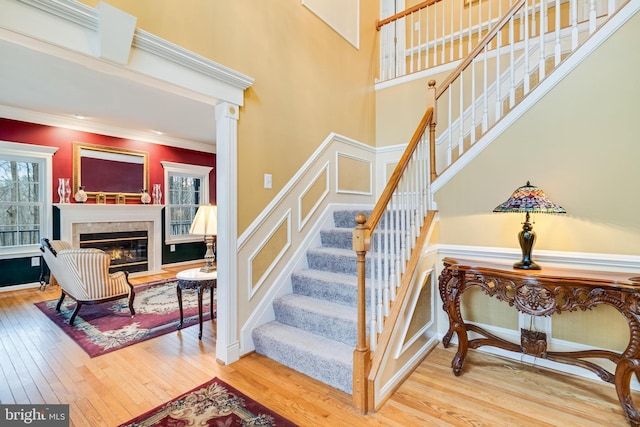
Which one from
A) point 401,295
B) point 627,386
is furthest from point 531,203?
point 627,386

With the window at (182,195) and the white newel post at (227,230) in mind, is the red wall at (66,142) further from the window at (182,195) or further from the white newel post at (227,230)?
the white newel post at (227,230)

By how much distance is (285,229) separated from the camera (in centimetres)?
285

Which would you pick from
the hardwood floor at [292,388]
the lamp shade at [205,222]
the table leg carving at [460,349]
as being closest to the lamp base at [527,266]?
the table leg carving at [460,349]

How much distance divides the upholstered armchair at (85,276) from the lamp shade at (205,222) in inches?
48.8

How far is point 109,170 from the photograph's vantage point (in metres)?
5.23

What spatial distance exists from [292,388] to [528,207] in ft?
6.52

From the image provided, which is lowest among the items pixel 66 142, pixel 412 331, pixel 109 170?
pixel 412 331

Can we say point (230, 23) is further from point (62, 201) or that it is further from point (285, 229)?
point (62, 201)

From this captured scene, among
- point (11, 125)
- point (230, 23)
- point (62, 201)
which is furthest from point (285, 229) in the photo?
point (11, 125)

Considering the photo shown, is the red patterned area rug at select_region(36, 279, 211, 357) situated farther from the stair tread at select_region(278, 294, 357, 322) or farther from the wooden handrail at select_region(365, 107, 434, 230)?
the wooden handrail at select_region(365, 107, 434, 230)

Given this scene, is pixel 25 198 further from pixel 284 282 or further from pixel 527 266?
pixel 527 266

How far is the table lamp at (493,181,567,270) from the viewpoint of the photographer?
1.91 metres

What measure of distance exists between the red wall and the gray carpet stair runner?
4.41 m

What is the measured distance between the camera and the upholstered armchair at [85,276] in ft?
10.1
